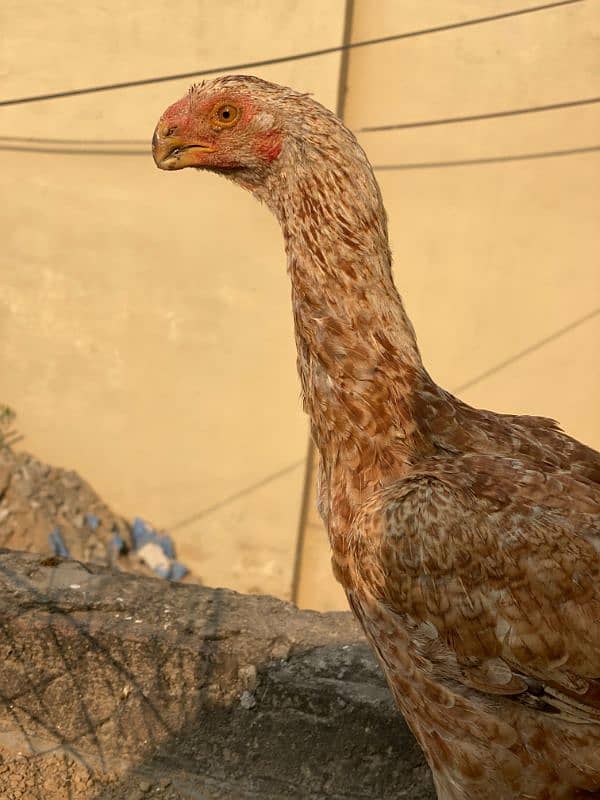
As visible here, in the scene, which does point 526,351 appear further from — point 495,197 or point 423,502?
point 423,502

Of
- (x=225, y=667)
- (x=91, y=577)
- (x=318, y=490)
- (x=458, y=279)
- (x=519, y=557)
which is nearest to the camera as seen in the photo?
(x=519, y=557)

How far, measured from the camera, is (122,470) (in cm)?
800

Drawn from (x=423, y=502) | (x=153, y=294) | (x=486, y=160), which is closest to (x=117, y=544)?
(x=153, y=294)

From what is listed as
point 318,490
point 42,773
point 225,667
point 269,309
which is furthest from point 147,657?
point 269,309

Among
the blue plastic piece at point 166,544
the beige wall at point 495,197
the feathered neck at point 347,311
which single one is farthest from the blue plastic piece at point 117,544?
the feathered neck at point 347,311

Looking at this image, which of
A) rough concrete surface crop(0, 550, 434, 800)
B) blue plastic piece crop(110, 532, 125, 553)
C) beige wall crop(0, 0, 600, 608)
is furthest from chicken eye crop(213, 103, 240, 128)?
blue plastic piece crop(110, 532, 125, 553)

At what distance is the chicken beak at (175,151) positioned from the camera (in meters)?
3.11

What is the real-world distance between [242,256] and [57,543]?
2.49m

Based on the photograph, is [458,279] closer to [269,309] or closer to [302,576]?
[269,309]

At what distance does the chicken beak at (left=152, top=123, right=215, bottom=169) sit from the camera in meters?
3.11

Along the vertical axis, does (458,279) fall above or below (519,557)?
above

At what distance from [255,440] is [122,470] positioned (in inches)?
45.0

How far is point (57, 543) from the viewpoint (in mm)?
7562

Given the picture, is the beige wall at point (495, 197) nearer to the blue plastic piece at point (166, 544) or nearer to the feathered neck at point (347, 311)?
the blue plastic piece at point (166, 544)
